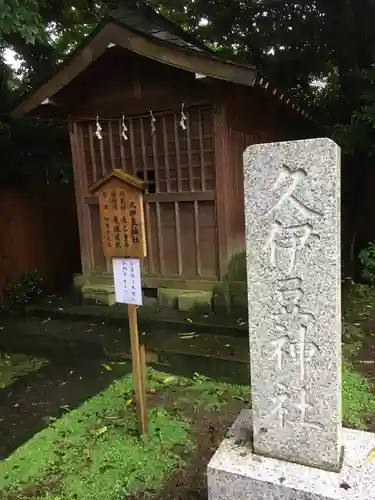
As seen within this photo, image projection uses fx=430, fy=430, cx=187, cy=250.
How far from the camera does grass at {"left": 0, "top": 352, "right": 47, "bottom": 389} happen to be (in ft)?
16.7

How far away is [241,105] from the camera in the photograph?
6965mm

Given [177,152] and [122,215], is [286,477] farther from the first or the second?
[177,152]

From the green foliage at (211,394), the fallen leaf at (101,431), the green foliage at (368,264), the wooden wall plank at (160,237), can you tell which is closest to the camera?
the fallen leaf at (101,431)

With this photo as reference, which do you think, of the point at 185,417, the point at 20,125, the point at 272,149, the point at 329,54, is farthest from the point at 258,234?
the point at 329,54

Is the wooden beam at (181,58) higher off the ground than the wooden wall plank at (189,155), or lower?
higher

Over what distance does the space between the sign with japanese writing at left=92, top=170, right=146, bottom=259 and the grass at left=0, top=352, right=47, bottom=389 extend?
2.52 metres

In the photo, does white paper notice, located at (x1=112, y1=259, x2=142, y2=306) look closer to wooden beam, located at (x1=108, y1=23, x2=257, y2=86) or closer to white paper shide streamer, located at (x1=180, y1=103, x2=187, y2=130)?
wooden beam, located at (x1=108, y1=23, x2=257, y2=86)

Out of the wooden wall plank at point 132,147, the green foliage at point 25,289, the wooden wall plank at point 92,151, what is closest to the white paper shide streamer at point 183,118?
the wooden wall plank at point 132,147

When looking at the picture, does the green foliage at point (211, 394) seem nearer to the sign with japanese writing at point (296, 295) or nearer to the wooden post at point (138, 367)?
the wooden post at point (138, 367)

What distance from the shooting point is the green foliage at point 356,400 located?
3783 mm

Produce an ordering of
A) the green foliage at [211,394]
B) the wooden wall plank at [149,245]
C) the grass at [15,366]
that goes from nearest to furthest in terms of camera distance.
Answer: the green foliage at [211,394] < the grass at [15,366] < the wooden wall plank at [149,245]

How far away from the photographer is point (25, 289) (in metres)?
7.86

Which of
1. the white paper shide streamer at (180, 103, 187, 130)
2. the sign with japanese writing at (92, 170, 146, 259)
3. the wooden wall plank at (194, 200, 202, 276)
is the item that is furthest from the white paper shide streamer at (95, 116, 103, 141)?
the sign with japanese writing at (92, 170, 146, 259)

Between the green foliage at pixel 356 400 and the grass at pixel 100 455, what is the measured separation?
1008 mm
